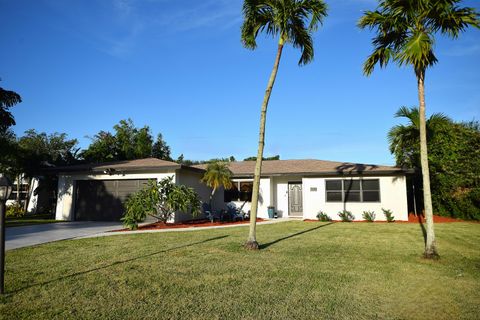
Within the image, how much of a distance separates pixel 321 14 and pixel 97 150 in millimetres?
22765

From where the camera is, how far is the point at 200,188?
18.5 m

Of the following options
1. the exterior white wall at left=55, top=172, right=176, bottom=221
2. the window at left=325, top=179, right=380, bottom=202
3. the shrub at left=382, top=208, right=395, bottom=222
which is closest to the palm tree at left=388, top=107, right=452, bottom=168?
the window at left=325, top=179, right=380, bottom=202

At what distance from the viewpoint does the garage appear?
54.6ft

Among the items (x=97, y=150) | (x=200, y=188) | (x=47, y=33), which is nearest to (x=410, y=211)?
(x=200, y=188)

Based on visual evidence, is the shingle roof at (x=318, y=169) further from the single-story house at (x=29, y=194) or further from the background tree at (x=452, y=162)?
the single-story house at (x=29, y=194)

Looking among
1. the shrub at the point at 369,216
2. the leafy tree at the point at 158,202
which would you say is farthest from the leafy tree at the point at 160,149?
the shrub at the point at 369,216

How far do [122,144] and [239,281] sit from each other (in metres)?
27.7

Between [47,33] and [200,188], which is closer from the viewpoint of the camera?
[47,33]

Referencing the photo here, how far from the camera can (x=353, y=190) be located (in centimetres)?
1725

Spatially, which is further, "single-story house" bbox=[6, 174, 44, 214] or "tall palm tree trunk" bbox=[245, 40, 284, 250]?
"single-story house" bbox=[6, 174, 44, 214]

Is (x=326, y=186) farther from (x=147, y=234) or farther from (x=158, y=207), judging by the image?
(x=147, y=234)

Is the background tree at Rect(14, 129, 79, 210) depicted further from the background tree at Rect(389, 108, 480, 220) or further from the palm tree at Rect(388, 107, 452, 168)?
the background tree at Rect(389, 108, 480, 220)

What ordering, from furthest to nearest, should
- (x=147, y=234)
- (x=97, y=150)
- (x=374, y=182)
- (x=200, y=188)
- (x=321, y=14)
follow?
(x=97, y=150) → (x=200, y=188) → (x=374, y=182) → (x=147, y=234) → (x=321, y=14)

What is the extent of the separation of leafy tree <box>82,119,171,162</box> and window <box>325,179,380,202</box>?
61.9ft
